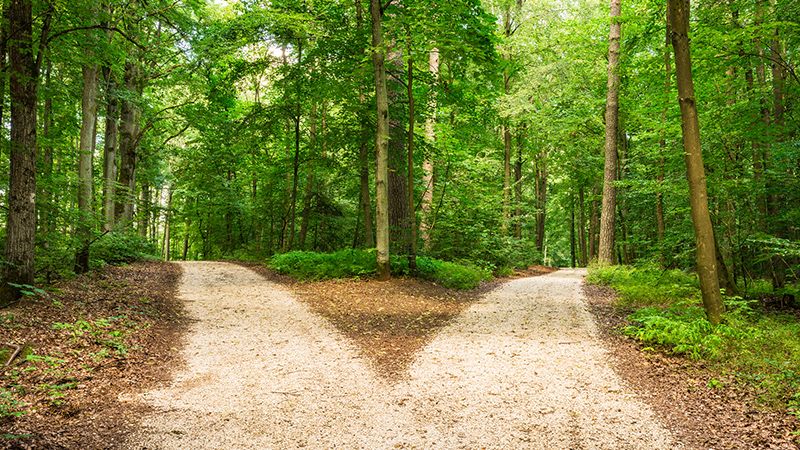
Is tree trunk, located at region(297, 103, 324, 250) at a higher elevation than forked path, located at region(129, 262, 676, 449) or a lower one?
higher

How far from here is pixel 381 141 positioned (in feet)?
32.9

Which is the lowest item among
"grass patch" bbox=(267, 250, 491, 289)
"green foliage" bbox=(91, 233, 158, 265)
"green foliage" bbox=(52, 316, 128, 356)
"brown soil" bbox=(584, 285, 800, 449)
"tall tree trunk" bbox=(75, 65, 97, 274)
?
"brown soil" bbox=(584, 285, 800, 449)

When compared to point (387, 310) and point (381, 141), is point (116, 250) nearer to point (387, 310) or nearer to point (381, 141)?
point (381, 141)

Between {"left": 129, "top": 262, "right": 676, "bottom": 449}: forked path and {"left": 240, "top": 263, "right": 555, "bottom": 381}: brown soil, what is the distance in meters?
0.24

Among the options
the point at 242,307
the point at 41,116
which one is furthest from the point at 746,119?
the point at 41,116

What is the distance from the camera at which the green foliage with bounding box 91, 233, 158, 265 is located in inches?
466

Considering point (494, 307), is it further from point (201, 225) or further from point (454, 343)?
point (201, 225)

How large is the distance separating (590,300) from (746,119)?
4952 mm

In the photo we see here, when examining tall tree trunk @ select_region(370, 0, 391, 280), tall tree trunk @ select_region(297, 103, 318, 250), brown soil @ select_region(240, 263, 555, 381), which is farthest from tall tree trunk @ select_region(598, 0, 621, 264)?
tall tree trunk @ select_region(297, 103, 318, 250)

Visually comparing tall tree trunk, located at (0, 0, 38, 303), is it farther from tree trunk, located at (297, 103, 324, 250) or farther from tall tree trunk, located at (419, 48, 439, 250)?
tall tree trunk, located at (419, 48, 439, 250)

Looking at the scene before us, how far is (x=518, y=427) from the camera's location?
3781 millimetres

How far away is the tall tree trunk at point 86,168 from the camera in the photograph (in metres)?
9.59

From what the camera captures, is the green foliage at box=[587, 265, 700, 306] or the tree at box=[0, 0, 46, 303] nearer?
the tree at box=[0, 0, 46, 303]

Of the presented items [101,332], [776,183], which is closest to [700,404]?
[776,183]
